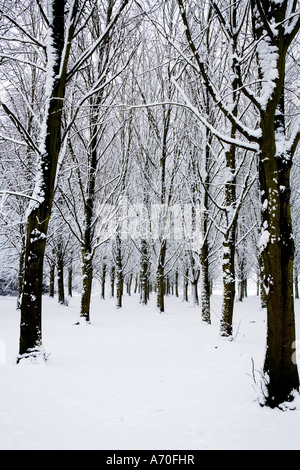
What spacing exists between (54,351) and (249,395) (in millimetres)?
3832

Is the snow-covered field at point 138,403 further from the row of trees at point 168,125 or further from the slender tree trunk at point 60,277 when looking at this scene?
the slender tree trunk at point 60,277

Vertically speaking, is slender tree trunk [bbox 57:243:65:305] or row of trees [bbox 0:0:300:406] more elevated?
row of trees [bbox 0:0:300:406]

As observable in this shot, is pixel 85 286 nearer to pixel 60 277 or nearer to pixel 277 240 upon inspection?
pixel 277 240

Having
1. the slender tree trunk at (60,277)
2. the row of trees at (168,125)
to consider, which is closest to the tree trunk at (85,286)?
the row of trees at (168,125)

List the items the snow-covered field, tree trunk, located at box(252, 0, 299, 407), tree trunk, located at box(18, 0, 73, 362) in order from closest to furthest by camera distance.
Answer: the snow-covered field
tree trunk, located at box(252, 0, 299, 407)
tree trunk, located at box(18, 0, 73, 362)

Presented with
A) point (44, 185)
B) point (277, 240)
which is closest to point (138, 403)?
point (277, 240)

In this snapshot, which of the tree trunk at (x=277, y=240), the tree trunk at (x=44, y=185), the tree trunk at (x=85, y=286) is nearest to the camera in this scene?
the tree trunk at (x=277, y=240)

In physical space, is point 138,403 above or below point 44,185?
below

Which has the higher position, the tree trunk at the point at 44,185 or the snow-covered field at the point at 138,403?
the tree trunk at the point at 44,185

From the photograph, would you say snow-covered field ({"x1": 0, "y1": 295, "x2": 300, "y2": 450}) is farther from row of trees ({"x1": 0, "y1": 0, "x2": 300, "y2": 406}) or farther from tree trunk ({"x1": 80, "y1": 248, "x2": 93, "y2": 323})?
tree trunk ({"x1": 80, "y1": 248, "x2": 93, "y2": 323})

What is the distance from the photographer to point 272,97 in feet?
10.1

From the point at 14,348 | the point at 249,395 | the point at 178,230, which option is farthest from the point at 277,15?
the point at 178,230

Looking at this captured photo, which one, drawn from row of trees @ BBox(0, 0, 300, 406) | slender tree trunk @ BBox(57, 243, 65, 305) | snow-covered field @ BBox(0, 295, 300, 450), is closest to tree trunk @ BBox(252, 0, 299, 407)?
row of trees @ BBox(0, 0, 300, 406)

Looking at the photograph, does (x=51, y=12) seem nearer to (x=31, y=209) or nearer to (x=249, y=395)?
(x=31, y=209)
